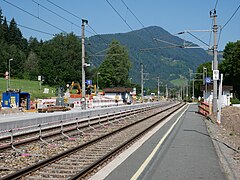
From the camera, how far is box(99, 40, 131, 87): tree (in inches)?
4631

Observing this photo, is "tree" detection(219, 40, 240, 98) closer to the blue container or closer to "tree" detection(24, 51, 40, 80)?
the blue container

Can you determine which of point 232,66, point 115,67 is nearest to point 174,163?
point 232,66

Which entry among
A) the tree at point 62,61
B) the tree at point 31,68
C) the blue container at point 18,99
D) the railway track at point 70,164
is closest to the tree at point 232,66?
the tree at point 62,61

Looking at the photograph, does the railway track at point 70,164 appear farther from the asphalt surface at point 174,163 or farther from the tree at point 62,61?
the tree at point 62,61

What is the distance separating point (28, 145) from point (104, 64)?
101858mm

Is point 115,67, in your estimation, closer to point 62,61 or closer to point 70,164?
point 62,61

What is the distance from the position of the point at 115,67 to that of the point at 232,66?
122 feet

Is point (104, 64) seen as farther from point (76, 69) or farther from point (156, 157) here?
point (156, 157)

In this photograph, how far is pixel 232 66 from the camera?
3863 inches

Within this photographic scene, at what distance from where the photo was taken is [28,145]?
15.9 meters

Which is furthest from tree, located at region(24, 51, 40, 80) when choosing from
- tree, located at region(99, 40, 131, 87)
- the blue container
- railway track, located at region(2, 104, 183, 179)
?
railway track, located at region(2, 104, 183, 179)

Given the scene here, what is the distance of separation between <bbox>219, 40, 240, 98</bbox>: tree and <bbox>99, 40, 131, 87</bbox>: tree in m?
29.4

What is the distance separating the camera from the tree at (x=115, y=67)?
386 feet

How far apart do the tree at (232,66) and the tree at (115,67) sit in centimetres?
2944
